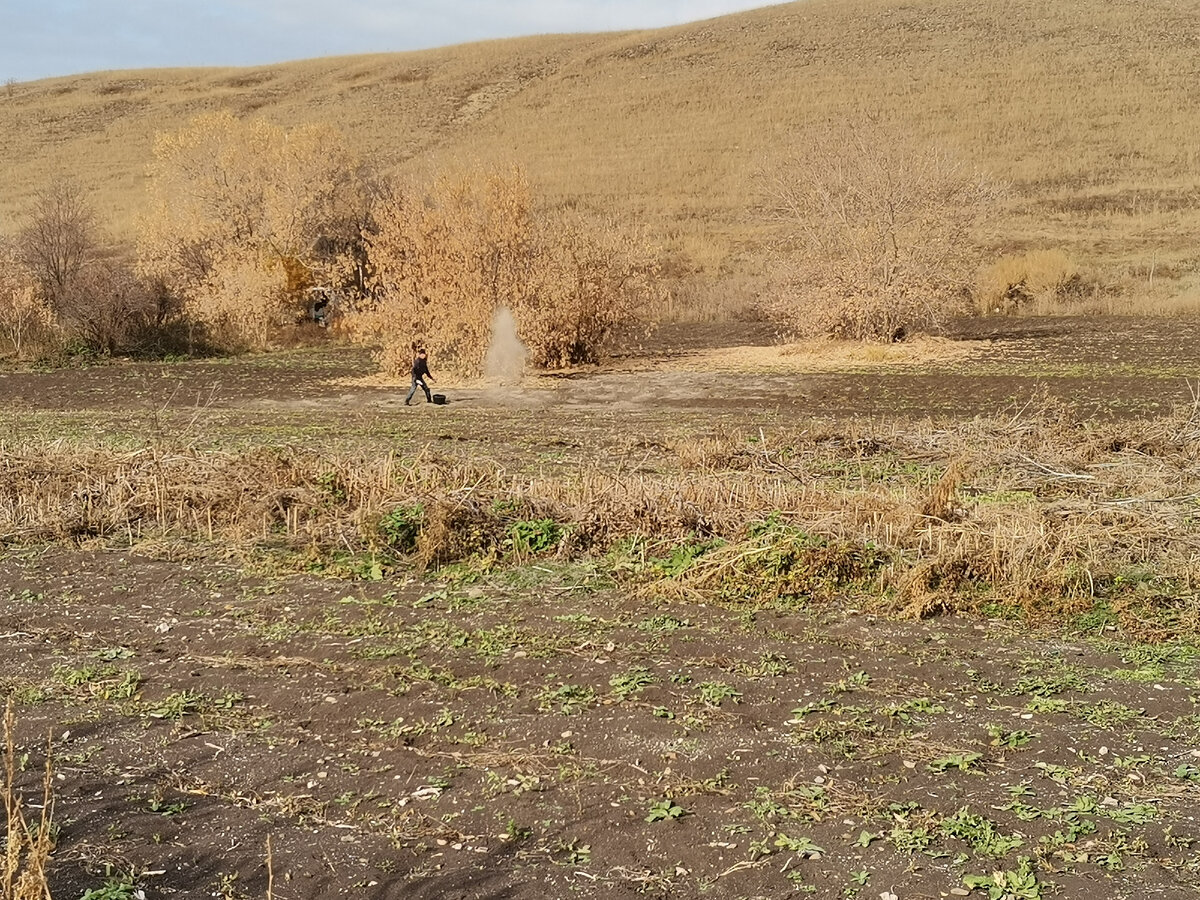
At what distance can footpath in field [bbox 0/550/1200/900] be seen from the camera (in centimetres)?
434

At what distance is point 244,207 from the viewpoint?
33.8 meters

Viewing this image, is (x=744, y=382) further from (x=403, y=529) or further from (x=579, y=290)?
(x=403, y=529)

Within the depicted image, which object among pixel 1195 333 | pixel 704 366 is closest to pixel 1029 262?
pixel 1195 333

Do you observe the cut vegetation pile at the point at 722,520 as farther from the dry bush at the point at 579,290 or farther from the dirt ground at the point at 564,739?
the dry bush at the point at 579,290

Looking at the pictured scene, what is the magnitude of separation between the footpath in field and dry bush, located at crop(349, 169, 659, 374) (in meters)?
16.1

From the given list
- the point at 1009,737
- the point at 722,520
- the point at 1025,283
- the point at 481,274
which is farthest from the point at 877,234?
the point at 1009,737

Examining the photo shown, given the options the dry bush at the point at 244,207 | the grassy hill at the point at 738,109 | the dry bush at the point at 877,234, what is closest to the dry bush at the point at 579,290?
the dry bush at the point at 877,234

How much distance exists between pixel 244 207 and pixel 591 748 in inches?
1239

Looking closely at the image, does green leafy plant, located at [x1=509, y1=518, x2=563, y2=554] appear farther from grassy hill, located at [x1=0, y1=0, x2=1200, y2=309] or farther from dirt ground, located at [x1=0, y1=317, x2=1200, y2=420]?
grassy hill, located at [x1=0, y1=0, x2=1200, y2=309]

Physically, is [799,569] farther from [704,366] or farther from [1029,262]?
[1029,262]

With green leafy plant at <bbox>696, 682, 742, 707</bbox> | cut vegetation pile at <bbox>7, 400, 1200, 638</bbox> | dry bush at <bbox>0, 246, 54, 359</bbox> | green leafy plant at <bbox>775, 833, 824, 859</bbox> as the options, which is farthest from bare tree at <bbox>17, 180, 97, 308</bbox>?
green leafy plant at <bbox>775, 833, 824, 859</bbox>

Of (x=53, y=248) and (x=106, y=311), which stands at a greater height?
(x=53, y=248)

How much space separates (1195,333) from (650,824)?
26313mm

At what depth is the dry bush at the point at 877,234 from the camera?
26094 millimetres
